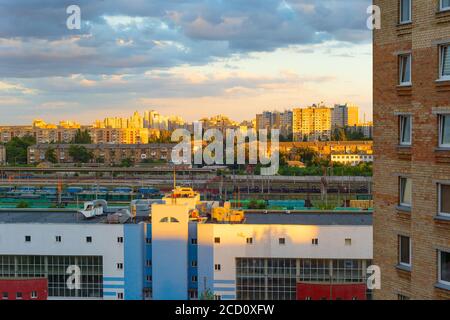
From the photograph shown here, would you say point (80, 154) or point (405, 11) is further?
point (80, 154)

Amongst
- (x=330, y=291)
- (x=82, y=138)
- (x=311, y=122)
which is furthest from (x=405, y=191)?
(x=82, y=138)

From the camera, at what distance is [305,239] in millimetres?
6516

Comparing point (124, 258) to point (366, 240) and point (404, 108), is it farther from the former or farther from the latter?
point (404, 108)

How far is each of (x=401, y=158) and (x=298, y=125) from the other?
32.3m

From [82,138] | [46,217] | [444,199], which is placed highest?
[82,138]

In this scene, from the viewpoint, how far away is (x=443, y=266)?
2.68 m

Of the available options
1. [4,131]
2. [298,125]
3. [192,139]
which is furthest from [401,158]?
[4,131]

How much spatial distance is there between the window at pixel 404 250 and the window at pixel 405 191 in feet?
0.60

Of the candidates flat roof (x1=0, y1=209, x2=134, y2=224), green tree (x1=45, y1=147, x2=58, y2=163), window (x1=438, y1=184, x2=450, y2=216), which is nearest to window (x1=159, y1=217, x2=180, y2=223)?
flat roof (x1=0, y1=209, x2=134, y2=224)

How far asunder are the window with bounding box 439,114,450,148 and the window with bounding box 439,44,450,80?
0.18 metres

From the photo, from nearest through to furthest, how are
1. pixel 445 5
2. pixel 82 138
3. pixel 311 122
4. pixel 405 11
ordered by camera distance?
pixel 445 5
pixel 405 11
pixel 311 122
pixel 82 138

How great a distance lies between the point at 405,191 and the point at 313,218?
4.94m

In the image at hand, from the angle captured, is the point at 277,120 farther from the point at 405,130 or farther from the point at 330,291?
the point at 405,130
